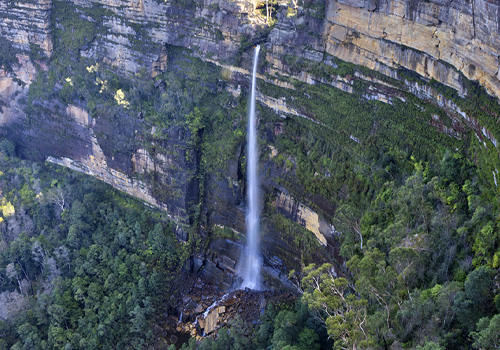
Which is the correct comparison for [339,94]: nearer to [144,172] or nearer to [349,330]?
[349,330]

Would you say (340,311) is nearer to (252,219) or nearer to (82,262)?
(252,219)

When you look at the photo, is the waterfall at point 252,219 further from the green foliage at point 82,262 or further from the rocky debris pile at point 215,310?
the green foliage at point 82,262

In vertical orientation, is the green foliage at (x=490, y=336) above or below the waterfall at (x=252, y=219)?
above

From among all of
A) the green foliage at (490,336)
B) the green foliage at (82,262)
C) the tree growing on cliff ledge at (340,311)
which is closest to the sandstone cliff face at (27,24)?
the green foliage at (82,262)

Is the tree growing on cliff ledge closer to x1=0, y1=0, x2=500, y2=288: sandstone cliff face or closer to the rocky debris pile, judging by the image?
x1=0, y1=0, x2=500, y2=288: sandstone cliff face

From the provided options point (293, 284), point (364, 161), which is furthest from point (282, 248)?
point (364, 161)

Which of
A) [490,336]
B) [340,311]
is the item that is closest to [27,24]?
[340,311]
